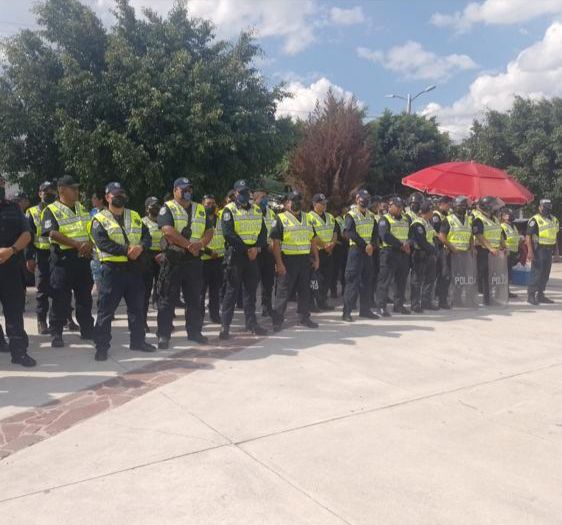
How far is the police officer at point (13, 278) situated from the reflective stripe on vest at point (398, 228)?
488 centimetres

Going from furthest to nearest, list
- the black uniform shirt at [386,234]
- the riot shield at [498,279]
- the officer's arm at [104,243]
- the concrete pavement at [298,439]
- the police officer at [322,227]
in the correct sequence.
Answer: the riot shield at [498,279], the black uniform shirt at [386,234], the police officer at [322,227], the officer's arm at [104,243], the concrete pavement at [298,439]

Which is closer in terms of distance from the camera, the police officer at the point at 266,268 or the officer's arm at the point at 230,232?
the officer's arm at the point at 230,232

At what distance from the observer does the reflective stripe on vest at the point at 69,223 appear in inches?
240

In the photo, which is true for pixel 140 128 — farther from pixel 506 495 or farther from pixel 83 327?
pixel 506 495

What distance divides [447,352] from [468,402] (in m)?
1.60

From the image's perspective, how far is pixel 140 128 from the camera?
354 inches

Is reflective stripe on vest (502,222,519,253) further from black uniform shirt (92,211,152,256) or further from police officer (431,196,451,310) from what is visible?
black uniform shirt (92,211,152,256)

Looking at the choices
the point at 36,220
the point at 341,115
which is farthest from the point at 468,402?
the point at 341,115

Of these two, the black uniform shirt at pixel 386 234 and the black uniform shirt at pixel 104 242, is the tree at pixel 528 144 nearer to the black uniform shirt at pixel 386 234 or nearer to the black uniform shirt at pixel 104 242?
the black uniform shirt at pixel 386 234

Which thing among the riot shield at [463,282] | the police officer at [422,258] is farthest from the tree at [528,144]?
the police officer at [422,258]

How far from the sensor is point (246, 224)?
6.48 metres

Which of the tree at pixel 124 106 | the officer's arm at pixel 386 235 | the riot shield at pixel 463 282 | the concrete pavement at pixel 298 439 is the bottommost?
the concrete pavement at pixel 298 439

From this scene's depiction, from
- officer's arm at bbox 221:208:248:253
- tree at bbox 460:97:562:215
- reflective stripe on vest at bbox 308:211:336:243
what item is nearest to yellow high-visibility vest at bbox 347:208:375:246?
reflective stripe on vest at bbox 308:211:336:243

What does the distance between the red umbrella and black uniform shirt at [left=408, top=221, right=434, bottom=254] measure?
5.63 ft
